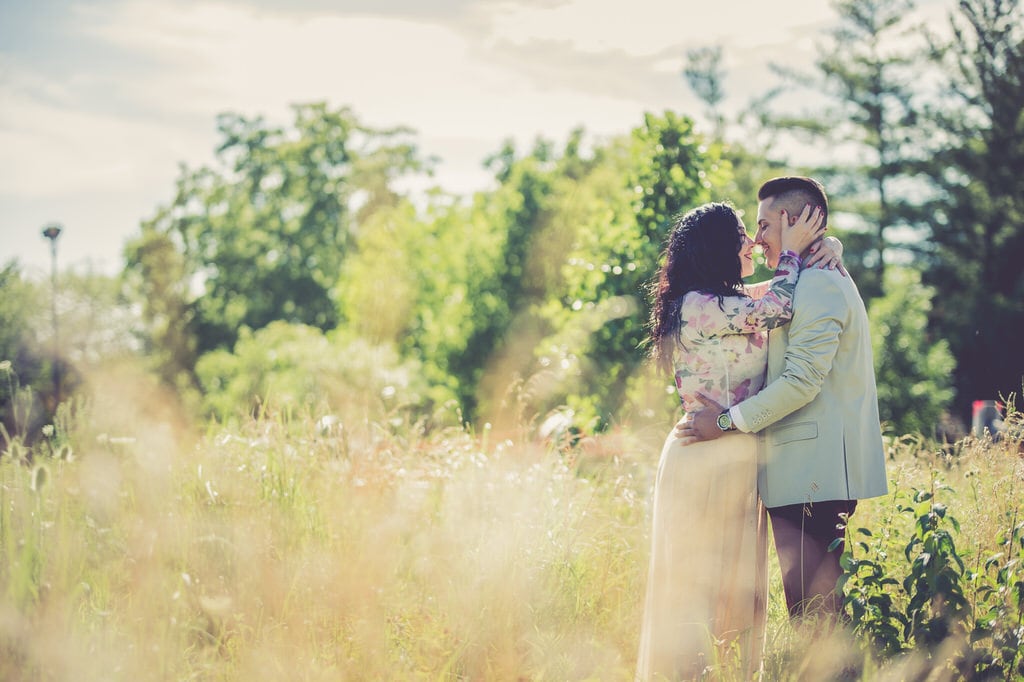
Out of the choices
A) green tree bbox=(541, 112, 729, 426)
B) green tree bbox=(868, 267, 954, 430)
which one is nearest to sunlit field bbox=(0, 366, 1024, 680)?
green tree bbox=(541, 112, 729, 426)

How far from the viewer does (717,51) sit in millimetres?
27188

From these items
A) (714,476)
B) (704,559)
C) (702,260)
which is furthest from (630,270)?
(704,559)

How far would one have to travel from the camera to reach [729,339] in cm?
332

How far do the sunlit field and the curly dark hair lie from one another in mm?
1091

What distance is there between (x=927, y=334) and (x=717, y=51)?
11551 mm

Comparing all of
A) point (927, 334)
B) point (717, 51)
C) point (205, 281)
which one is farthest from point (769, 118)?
point (205, 281)

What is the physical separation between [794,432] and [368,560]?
7.29 feet

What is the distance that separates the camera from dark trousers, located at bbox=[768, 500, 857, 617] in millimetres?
3293

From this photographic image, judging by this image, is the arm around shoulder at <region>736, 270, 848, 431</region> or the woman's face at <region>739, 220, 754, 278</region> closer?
the arm around shoulder at <region>736, 270, 848, 431</region>

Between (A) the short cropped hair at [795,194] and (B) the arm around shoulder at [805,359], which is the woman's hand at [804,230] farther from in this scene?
(B) the arm around shoulder at [805,359]

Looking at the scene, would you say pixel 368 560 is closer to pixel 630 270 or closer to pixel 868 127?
pixel 630 270

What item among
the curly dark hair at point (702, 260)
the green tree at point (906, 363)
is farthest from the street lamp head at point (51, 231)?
the green tree at point (906, 363)

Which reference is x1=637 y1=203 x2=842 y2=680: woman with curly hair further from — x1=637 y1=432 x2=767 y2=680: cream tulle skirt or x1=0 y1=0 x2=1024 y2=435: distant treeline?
x1=0 y1=0 x2=1024 y2=435: distant treeline

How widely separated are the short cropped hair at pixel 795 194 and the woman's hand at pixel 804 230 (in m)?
0.02
